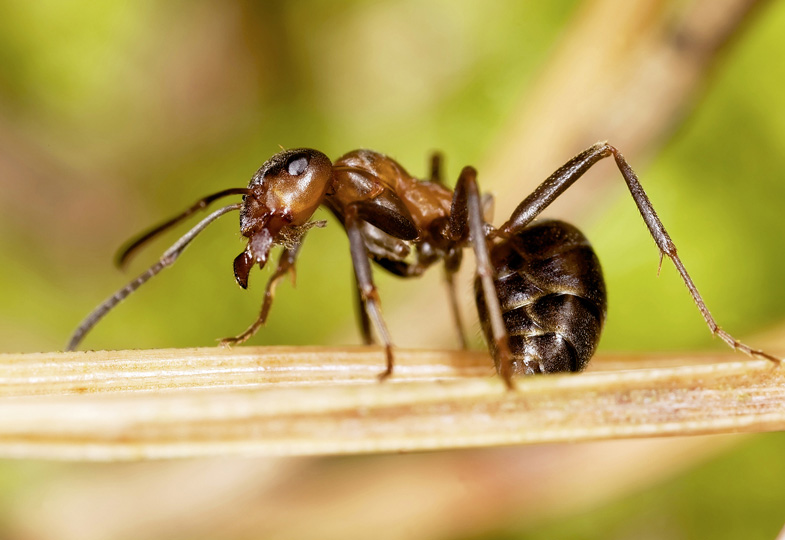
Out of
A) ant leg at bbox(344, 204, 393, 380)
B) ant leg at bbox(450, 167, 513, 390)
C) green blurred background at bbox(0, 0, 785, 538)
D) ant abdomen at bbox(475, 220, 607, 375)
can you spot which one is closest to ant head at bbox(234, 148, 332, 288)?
ant leg at bbox(344, 204, 393, 380)

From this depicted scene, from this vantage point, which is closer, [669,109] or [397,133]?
[669,109]

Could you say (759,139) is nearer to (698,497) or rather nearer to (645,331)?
(645,331)

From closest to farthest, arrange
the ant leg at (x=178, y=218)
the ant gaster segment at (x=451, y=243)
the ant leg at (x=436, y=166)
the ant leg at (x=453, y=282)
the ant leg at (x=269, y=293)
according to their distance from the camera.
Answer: the ant gaster segment at (x=451, y=243), the ant leg at (x=269, y=293), the ant leg at (x=178, y=218), the ant leg at (x=453, y=282), the ant leg at (x=436, y=166)

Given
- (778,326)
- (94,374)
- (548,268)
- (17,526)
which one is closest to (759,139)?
(778,326)

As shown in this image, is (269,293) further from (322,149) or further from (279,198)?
(322,149)

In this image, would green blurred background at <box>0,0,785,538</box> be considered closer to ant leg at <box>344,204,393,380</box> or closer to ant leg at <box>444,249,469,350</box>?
ant leg at <box>444,249,469,350</box>

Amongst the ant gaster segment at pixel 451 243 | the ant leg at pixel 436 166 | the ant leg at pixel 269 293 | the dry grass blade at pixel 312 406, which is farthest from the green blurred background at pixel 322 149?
the dry grass blade at pixel 312 406

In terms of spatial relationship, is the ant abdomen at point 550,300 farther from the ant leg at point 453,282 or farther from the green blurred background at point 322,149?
the green blurred background at point 322,149
